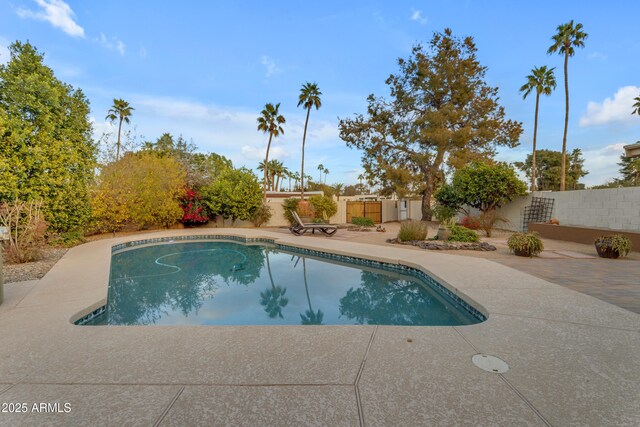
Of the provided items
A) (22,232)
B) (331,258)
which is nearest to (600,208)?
A: (331,258)

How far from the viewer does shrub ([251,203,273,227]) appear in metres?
17.2

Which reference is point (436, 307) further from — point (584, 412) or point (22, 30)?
point (22, 30)

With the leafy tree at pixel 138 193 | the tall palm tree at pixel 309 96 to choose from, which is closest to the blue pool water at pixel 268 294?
the leafy tree at pixel 138 193

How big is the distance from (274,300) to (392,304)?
6.53ft

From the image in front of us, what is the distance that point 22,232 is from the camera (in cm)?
738

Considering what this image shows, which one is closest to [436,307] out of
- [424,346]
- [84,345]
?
[424,346]

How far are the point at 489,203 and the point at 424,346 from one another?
44.8 feet

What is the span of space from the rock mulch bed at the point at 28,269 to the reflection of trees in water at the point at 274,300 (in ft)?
13.6

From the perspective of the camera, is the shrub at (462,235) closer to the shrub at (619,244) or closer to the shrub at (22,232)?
the shrub at (619,244)

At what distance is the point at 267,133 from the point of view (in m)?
23.2

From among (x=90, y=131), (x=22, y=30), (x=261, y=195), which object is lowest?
(x=261, y=195)

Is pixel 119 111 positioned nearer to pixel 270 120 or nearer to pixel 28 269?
pixel 270 120

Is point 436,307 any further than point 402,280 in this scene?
No

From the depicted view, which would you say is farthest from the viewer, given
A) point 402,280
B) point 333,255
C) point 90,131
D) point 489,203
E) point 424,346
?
point 489,203
